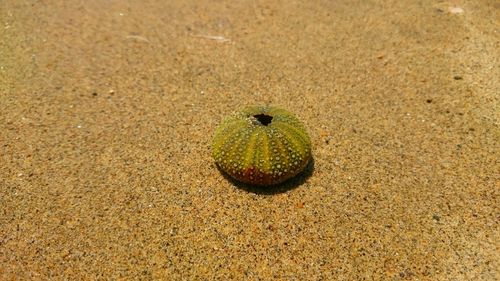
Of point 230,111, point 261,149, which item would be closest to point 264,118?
point 261,149

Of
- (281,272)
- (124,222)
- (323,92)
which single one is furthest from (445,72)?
(124,222)

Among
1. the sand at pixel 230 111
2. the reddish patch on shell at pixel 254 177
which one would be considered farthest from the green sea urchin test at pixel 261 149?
the sand at pixel 230 111

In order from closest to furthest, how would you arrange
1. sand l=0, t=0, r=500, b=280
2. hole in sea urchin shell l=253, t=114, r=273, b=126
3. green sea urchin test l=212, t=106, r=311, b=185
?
sand l=0, t=0, r=500, b=280 → green sea urchin test l=212, t=106, r=311, b=185 → hole in sea urchin shell l=253, t=114, r=273, b=126

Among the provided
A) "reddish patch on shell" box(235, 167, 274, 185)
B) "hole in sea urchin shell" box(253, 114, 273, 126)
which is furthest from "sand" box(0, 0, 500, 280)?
"hole in sea urchin shell" box(253, 114, 273, 126)

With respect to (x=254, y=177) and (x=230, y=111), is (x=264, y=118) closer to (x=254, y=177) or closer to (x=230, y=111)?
(x=254, y=177)

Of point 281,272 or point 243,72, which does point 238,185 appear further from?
point 243,72

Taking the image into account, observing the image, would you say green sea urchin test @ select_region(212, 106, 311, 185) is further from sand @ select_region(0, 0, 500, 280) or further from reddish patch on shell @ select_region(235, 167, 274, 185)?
sand @ select_region(0, 0, 500, 280)
